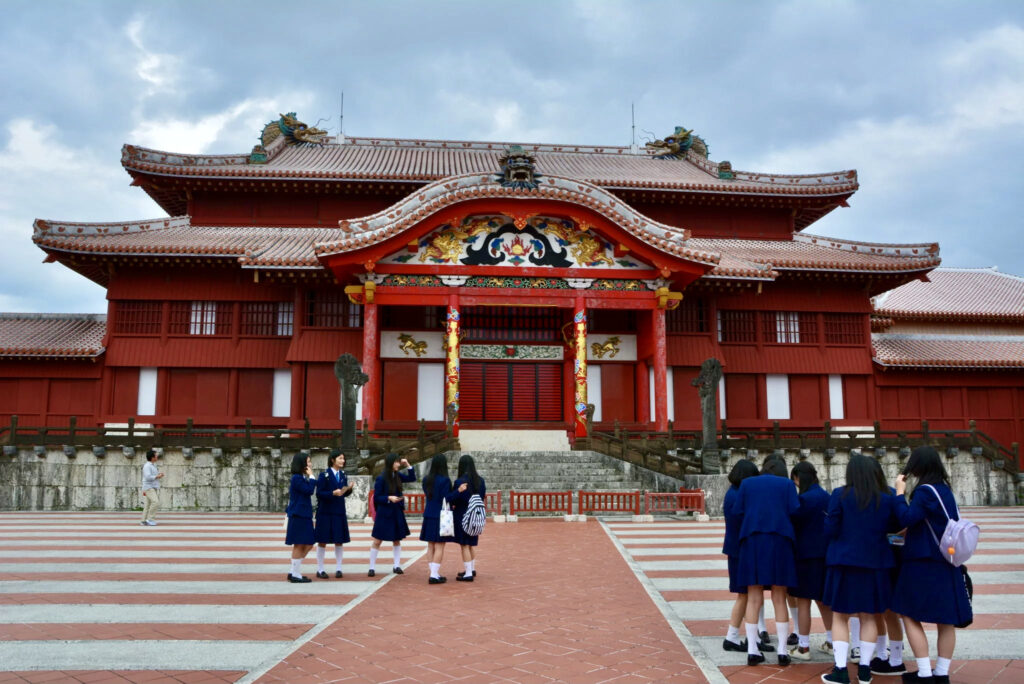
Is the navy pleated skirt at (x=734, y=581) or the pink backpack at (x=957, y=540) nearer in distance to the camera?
the pink backpack at (x=957, y=540)

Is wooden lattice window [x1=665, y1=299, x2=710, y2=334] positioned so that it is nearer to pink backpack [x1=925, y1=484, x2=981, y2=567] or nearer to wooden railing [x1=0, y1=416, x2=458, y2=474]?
wooden railing [x1=0, y1=416, x2=458, y2=474]

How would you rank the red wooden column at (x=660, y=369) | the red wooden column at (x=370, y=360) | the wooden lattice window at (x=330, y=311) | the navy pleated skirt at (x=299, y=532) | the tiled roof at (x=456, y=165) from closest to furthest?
the navy pleated skirt at (x=299, y=532) → the red wooden column at (x=370, y=360) → the red wooden column at (x=660, y=369) → the wooden lattice window at (x=330, y=311) → the tiled roof at (x=456, y=165)

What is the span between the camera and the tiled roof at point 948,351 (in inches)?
998

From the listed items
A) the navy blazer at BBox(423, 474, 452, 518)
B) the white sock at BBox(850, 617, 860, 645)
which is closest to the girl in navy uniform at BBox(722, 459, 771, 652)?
the white sock at BBox(850, 617, 860, 645)

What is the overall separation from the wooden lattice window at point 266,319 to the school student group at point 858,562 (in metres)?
20.0

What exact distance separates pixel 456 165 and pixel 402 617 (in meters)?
24.8

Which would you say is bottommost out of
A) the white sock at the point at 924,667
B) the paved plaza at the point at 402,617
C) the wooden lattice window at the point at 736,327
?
the paved plaza at the point at 402,617

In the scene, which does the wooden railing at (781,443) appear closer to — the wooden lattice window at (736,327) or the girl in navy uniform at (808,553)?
the wooden lattice window at (736,327)

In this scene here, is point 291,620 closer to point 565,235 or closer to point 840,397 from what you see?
point 565,235

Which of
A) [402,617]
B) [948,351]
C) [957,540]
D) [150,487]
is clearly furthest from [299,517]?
[948,351]

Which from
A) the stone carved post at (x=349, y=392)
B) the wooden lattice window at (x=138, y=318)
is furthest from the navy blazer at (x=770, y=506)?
the wooden lattice window at (x=138, y=318)

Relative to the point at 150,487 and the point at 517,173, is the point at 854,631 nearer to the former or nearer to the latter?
the point at 150,487

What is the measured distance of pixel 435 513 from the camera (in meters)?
9.42

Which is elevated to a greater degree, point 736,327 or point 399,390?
point 736,327
